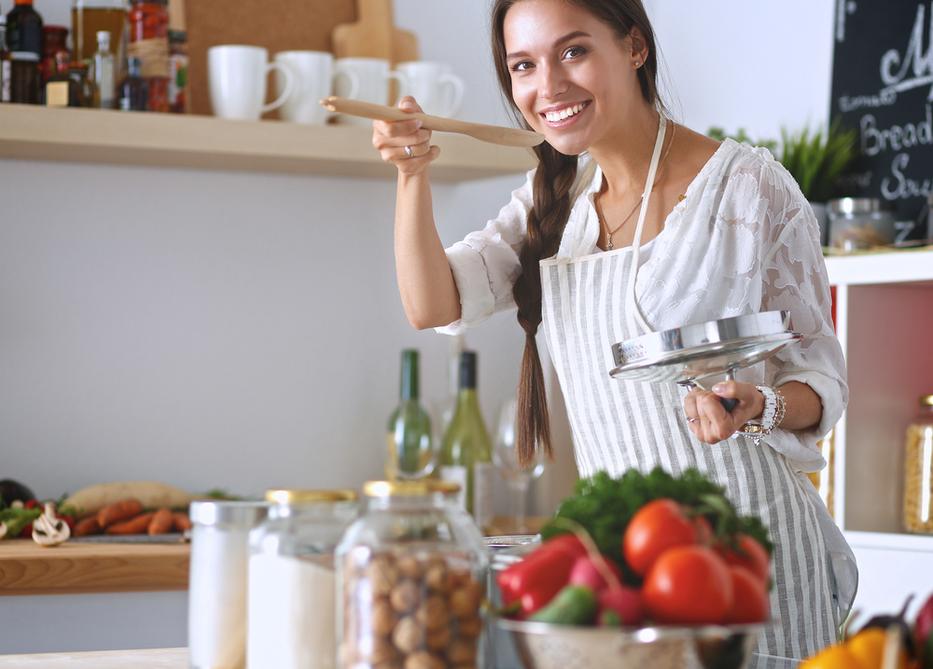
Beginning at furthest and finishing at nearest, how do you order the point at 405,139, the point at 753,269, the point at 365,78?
the point at 365,78, the point at 753,269, the point at 405,139

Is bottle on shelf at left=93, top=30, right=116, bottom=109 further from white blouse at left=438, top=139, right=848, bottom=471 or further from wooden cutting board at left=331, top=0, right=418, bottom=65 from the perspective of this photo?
white blouse at left=438, top=139, right=848, bottom=471

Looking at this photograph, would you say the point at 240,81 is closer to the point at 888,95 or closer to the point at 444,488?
the point at 888,95

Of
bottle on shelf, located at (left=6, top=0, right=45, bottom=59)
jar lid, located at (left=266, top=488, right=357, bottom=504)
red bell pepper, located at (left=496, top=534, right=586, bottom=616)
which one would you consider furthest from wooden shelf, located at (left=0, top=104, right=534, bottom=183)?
red bell pepper, located at (left=496, top=534, right=586, bottom=616)

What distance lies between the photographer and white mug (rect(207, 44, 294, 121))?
2.30 metres

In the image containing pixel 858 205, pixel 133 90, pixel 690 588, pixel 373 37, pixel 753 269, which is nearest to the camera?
pixel 690 588

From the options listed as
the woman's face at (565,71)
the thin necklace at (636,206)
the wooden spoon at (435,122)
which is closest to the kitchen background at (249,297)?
the thin necklace at (636,206)

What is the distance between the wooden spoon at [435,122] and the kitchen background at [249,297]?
1.04m

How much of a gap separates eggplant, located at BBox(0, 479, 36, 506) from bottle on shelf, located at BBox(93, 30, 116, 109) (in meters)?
0.71

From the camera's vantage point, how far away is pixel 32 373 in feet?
7.87

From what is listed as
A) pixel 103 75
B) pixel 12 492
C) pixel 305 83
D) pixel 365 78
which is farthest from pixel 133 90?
pixel 12 492

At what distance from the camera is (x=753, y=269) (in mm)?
1356

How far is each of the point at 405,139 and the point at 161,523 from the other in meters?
1.19

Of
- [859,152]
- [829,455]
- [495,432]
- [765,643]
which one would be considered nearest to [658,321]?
[765,643]

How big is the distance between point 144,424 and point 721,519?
1.88m
